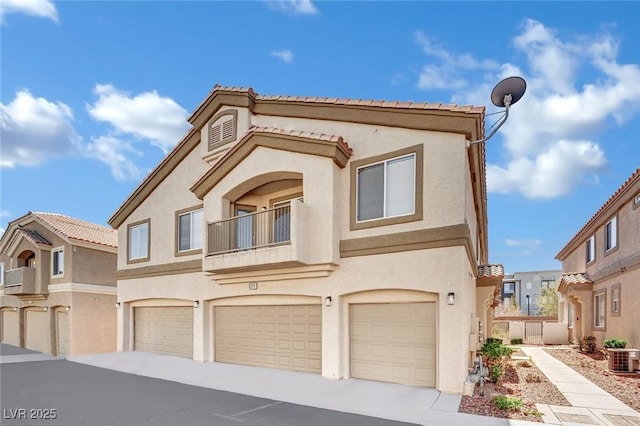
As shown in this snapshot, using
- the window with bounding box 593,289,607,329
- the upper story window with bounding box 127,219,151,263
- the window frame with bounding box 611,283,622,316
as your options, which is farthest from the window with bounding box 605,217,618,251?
the upper story window with bounding box 127,219,151,263

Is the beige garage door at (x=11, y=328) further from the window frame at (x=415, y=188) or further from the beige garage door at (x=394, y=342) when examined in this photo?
the window frame at (x=415, y=188)

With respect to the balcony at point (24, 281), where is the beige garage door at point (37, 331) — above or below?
below

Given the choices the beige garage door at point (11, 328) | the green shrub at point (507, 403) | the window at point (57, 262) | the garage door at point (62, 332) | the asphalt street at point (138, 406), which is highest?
the window at point (57, 262)

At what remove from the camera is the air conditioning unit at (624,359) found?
13.2m

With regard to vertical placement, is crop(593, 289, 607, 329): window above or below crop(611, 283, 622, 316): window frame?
below

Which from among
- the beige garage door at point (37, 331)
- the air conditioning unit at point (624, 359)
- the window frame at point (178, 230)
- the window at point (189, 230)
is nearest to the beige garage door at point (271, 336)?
the window frame at point (178, 230)

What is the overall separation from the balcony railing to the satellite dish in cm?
637

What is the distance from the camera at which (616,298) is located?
17500mm

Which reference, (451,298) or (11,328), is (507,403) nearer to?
(451,298)

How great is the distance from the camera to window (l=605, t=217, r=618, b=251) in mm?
18422

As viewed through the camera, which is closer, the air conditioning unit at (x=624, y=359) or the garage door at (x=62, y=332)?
the air conditioning unit at (x=624, y=359)

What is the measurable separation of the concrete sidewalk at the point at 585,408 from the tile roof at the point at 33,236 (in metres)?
23.7

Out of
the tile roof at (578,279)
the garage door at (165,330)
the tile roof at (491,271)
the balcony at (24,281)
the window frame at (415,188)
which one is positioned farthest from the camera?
the balcony at (24,281)

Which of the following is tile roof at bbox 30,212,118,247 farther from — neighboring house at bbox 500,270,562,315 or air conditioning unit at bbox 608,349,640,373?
neighboring house at bbox 500,270,562,315
